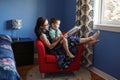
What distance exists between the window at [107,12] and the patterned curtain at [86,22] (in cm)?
15

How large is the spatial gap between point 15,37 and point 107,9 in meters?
2.10

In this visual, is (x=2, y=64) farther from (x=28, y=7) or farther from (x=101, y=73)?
(x=28, y=7)

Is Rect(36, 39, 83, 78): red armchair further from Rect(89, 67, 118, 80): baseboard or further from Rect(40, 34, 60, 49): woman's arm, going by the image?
Rect(89, 67, 118, 80): baseboard

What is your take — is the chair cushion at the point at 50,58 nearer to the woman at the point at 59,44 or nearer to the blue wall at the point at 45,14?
the woman at the point at 59,44

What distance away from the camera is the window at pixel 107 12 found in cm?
291

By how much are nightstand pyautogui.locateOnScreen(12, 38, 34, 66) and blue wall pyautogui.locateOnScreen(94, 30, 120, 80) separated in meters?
1.38

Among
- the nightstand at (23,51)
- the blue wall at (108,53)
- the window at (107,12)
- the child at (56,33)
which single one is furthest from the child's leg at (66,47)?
the nightstand at (23,51)

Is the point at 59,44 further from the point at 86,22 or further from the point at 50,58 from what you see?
the point at 86,22

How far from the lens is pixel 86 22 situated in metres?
3.24

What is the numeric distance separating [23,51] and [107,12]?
73.1 inches

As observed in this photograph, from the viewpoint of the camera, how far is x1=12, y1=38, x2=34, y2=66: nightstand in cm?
356

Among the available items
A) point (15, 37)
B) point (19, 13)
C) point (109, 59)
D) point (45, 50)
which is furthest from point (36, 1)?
point (109, 59)

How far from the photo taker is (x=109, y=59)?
2.88 m

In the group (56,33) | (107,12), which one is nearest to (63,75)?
(56,33)
